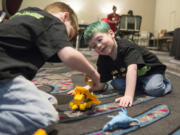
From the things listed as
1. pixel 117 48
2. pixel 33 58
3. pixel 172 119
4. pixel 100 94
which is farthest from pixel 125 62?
pixel 33 58

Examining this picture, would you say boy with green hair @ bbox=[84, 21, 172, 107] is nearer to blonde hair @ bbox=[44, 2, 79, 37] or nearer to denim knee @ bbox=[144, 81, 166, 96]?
denim knee @ bbox=[144, 81, 166, 96]

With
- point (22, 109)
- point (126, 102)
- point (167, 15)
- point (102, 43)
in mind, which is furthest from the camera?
point (167, 15)

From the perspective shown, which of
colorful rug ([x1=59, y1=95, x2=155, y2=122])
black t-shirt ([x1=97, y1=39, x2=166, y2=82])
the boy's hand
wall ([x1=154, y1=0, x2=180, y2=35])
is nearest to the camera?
colorful rug ([x1=59, y1=95, x2=155, y2=122])

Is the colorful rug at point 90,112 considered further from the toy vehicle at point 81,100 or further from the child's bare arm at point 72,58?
the child's bare arm at point 72,58

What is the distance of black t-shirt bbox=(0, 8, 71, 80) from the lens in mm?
469

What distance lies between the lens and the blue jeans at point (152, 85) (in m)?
0.85

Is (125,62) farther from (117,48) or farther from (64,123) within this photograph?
(64,123)

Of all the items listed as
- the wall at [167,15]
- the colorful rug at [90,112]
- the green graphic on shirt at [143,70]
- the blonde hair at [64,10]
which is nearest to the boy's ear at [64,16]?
the blonde hair at [64,10]

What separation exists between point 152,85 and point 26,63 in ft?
A: 2.03

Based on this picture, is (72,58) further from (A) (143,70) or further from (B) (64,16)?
(A) (143,70)

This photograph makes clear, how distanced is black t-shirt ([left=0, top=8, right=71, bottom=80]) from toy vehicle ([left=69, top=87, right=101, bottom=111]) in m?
0.21

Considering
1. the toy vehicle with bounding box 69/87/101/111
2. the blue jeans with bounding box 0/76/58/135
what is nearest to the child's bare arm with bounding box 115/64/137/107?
the toy vehicle with bounding box 69/87/101/111

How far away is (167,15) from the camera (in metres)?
5.05

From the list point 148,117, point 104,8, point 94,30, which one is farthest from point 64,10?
point 104,8
